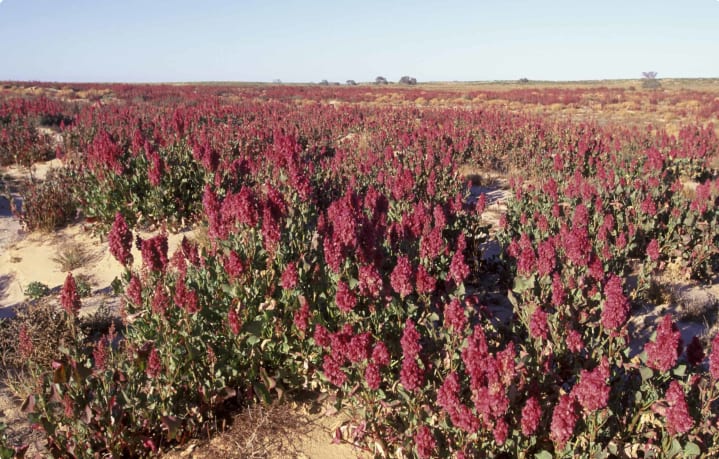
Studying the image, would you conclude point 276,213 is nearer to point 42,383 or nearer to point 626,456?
point 42,383

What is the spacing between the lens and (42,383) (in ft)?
11.2

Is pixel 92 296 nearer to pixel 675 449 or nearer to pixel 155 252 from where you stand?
pixel 155 252

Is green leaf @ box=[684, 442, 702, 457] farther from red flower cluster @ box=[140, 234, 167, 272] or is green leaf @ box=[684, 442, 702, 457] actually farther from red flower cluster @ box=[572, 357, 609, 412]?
red flower cluster @ box=[140, 234, 167, 272]

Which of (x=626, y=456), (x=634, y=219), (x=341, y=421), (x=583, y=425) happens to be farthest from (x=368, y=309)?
(x=634, y=219)

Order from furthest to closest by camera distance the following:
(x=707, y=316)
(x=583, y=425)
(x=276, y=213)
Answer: (x=707, y=316) → (x=276, y=213) → (x=583, y=425)

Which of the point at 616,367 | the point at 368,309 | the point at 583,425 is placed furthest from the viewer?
the point at 368,309

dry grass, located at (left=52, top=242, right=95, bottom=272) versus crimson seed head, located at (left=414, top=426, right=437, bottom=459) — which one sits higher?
crimson seed head, located at (left=414, top=426, right=437, bottom=459)

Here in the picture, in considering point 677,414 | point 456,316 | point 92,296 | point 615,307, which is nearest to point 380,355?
point 456,316

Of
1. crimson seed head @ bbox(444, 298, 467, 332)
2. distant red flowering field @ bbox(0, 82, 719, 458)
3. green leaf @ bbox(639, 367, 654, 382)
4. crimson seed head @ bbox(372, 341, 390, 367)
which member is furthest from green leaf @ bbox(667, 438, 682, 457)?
crimson seed head @ bbox(372, 341, 390, 367)

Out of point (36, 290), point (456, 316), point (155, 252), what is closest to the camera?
point (456, 316)

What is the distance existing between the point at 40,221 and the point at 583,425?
29.9 feet

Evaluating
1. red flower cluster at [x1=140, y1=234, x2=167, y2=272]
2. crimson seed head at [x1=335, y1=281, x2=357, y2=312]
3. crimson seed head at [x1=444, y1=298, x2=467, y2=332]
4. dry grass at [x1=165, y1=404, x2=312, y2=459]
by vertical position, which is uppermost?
red flower cluster at [x1=140, y1=234, x2=167, y2=272]

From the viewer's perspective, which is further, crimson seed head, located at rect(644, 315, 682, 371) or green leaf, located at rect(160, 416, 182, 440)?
green leaf, located at rect(160, 416, 182, 440)

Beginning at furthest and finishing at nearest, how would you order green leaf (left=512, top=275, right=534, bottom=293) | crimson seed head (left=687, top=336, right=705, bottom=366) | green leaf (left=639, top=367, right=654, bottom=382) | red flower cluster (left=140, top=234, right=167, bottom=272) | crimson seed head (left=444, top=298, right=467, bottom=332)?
green leaf (left=512, top=275, right=534, bottom=293), red flower cluster (left=140, top=234, right=167, bottom=272), crimson seed head (left=444, top=298, right=467, bottom=332), crimson seed head (left=687, top=336, right=705, bottom=366), green leaf (left=639, top=367, right=654, bottom=382)
